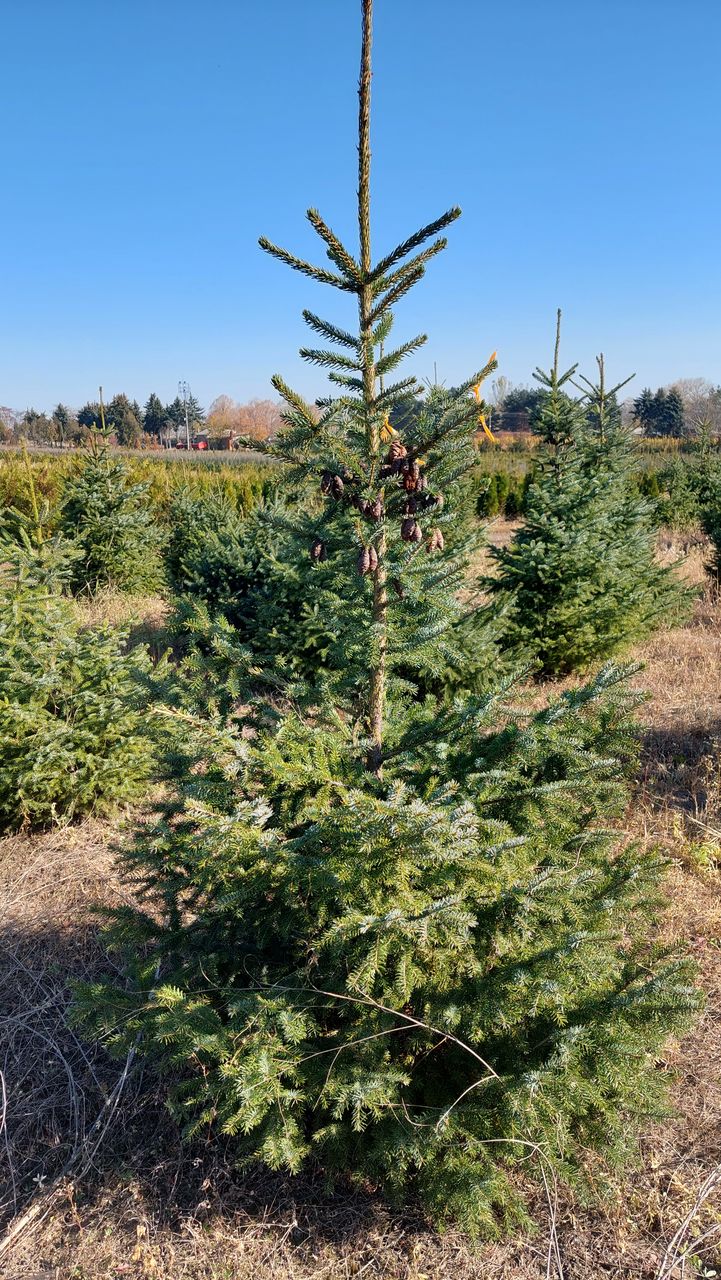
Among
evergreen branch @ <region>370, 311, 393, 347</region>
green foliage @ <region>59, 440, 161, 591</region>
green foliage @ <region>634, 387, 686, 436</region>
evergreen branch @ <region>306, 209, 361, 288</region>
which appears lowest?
green foliage @ <region>59, 440, 161, 591</region>

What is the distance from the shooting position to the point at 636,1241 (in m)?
2.01

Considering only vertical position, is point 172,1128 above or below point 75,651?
below

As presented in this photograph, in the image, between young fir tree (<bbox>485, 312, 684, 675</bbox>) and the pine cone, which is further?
young fir tree (<bbox>485, 312, 684, 675</bbox>)

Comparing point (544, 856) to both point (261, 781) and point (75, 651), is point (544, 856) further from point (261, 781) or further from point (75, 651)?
point (75, 651)

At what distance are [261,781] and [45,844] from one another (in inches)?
101

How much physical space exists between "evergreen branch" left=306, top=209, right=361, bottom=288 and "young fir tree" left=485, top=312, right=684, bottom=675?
3.94m

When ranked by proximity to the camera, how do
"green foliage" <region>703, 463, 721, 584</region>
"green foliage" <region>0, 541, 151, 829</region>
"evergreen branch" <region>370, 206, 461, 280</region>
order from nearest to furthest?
"evergreen branch" <region>370, 206, 461, 280</region> → "green foliage" <region>0, 541, 151, 829</region> → "green foliage" <region>703, 463, 721, 584</region>

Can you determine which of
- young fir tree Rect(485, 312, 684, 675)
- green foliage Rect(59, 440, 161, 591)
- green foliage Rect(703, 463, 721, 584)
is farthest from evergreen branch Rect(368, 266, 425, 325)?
green foliage Rect(703, 463, 721, 584)

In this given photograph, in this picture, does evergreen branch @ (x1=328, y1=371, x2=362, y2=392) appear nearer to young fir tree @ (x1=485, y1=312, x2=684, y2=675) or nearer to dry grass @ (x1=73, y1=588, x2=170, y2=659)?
young fir tree @ (x1=485, y1=312, x2=684, y2=675)

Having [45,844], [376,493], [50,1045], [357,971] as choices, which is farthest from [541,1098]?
[45,844]

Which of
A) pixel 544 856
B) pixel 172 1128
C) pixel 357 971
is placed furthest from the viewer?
pixel 172 1128

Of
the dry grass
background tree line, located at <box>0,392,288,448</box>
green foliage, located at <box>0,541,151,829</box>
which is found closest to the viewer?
green foliage, located at <box>0,541,151,829</box>

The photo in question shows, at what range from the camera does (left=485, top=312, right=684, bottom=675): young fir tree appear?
603 cm

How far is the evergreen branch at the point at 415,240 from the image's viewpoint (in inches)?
65.5
